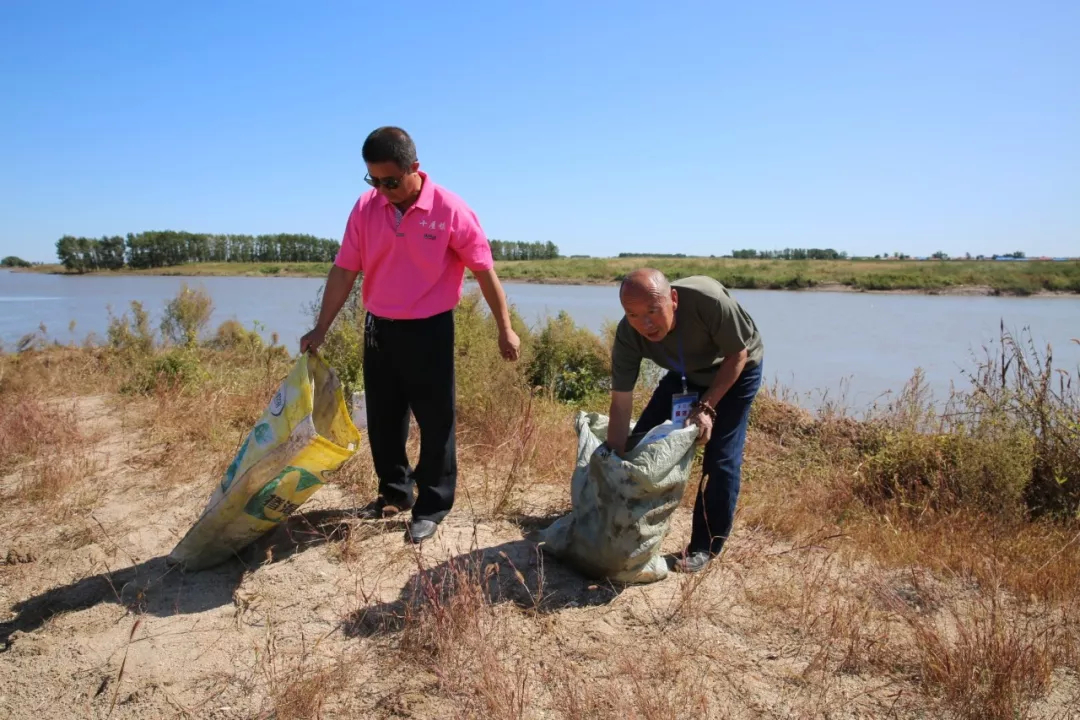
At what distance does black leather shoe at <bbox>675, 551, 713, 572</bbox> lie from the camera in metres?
3.10

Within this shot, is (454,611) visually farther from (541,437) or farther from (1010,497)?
(1010,497)

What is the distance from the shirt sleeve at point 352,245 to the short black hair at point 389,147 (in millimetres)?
340

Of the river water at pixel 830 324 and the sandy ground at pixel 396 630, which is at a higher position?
the river water at pixel 830 324

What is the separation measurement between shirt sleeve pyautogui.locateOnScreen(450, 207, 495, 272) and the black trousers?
28 cm

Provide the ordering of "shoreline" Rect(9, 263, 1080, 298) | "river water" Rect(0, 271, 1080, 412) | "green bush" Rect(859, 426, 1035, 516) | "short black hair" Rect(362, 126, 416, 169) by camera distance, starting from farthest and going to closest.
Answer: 1. "shoreline" Rect(9, 263, 1080, 298)
2. "river water" Rect(0, 271, 1080, 412)
3. "green bush" Rect(859, 426, 1035, 516)
4. "short black hair" Rect(362, 126, 416, 169)

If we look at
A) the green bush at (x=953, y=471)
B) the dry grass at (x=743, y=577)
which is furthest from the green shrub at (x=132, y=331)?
the green bush at (x=953, y=471)

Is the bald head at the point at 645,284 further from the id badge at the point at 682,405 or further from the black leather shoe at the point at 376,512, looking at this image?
the black leather shoe at the point at 376,512

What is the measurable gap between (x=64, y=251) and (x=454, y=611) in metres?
29.9

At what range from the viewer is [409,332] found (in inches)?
124

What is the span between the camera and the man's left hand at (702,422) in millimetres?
2902

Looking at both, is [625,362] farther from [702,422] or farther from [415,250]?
[415,250]

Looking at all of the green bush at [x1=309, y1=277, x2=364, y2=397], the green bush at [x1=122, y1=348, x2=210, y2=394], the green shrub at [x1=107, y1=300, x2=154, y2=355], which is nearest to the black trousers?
the green bush at [x1=309, y1=277, x2=364, y2=397]

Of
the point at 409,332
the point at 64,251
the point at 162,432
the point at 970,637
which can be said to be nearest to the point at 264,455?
the point at 409,332

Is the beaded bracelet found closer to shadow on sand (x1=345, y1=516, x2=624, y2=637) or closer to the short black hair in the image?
shadow on sand (x1=345, y1=516, x2=624, y2=637)
